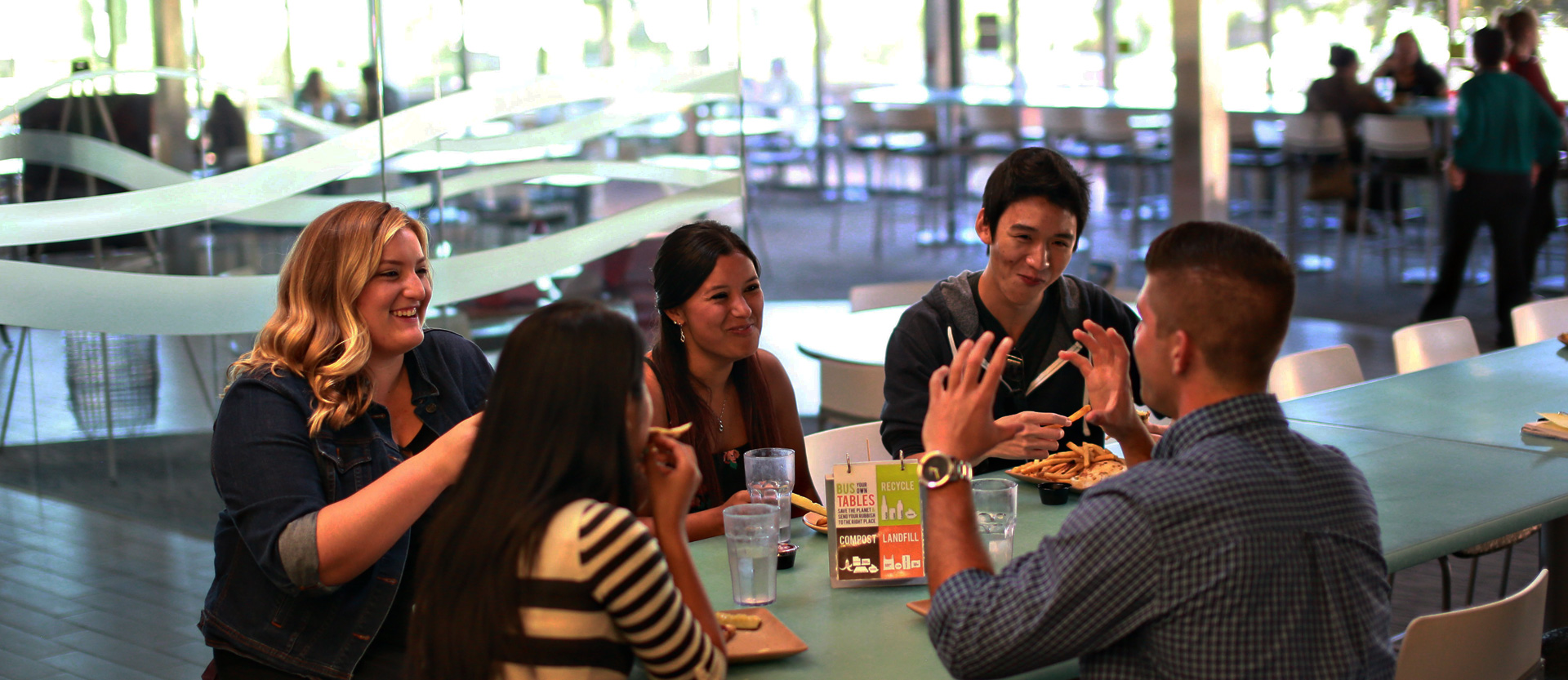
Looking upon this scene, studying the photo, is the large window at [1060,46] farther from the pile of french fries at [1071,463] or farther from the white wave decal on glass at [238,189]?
the pile of french fries at [1071,463]

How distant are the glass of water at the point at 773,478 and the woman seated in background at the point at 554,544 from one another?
1.84ft

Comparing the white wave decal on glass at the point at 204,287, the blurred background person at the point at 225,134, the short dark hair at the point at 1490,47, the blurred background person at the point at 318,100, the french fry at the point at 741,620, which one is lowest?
the french fry at the point at 741,620

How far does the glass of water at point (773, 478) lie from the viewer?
2121mm

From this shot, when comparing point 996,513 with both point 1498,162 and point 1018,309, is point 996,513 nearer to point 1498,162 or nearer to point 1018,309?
point 1018,309

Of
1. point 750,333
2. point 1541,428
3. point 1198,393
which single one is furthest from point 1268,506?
point 1541,428

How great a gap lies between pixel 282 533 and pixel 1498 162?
675 cm

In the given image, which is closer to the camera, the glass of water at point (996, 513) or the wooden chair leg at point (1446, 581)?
the glass of water at point (996, 513)

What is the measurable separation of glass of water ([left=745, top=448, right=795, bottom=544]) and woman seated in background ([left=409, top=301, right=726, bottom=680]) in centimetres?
56

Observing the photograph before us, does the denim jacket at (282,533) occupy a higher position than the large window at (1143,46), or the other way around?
the large window at (1143,46)

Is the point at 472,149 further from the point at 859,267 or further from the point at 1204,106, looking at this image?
the point at 859,267

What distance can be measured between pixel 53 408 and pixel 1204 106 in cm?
533

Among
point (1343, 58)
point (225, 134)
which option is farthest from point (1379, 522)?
point (1343, 58)

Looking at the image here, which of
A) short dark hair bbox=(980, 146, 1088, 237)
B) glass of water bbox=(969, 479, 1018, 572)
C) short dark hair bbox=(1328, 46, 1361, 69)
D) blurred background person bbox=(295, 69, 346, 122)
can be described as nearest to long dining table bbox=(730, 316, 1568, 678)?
glass of water bbox=(969, 479, 1018, 572)

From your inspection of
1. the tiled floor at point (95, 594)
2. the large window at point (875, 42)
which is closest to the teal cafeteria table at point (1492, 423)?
the tiled floor at point (95, 594)
